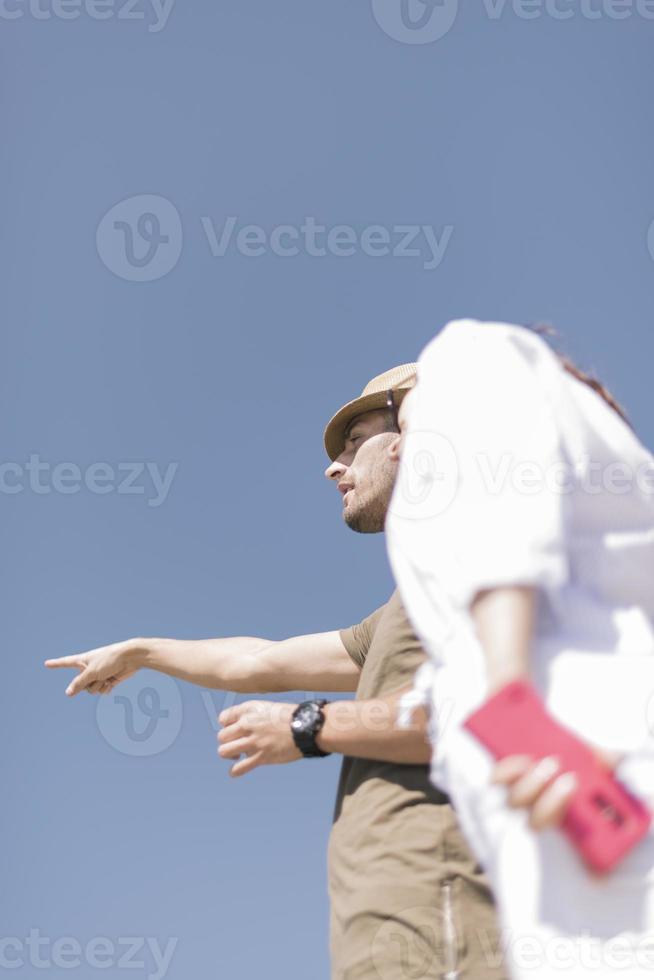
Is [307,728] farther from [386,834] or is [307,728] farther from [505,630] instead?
[505,630]

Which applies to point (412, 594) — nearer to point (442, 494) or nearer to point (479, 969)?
point (442, 494)

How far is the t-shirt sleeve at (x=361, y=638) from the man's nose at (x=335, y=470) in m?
0.64

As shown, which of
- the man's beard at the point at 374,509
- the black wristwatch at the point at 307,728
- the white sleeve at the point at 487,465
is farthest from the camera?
the man's beard at the point at 374,509

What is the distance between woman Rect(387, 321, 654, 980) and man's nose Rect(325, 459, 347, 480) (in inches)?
89.0

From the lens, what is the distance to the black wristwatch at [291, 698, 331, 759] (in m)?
2.61

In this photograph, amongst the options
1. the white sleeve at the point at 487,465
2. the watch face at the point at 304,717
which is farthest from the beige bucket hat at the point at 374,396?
the white sleeve at the point at 487,465

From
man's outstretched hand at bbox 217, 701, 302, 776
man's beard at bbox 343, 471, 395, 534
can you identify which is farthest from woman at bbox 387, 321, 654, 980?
man's beard at bbox 343, 471, 395, 534

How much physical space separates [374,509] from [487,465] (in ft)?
7.36

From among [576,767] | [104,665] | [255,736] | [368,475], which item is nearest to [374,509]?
[368,475]

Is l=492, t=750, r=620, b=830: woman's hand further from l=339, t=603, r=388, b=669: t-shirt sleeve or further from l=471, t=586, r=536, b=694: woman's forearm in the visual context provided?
l=339, t=603, r=388, b=669: t-shirt sleeve

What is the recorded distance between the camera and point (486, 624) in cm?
132

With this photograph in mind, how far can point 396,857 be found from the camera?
259 centimetres

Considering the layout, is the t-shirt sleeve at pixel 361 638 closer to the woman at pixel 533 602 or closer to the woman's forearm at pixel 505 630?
the woman at pixel 533 602

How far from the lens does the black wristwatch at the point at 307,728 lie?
2.61 meters
